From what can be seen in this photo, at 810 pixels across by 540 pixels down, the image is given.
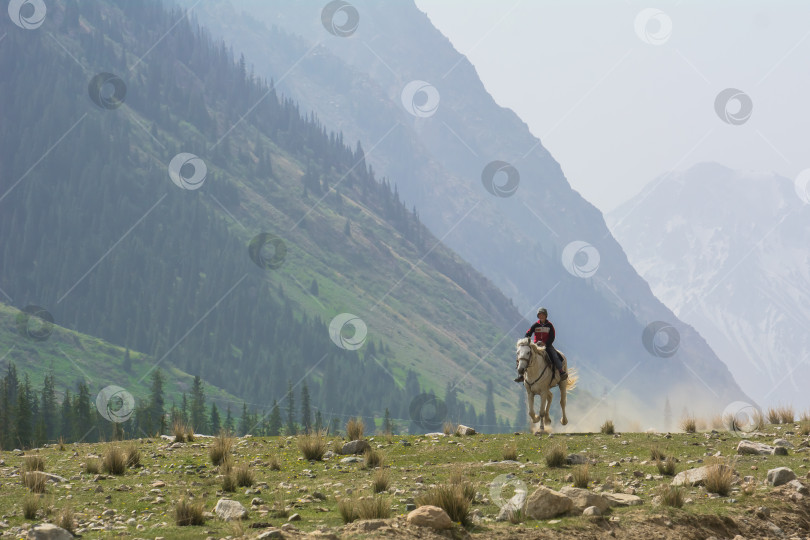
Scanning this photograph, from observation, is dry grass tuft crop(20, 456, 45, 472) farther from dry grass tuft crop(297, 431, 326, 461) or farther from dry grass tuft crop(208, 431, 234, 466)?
dry grass tuft crop(297, 431, 326, 461)

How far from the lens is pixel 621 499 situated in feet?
57.0

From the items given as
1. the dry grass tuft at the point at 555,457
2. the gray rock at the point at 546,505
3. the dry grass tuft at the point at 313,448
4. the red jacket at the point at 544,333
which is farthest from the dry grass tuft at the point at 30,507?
the red jacket at the point at 544,333

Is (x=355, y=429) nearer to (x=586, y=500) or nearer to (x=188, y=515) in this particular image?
(x=188, y=515)

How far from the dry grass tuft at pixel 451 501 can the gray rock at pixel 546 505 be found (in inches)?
47.5

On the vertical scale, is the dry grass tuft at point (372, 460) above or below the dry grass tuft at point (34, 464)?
below

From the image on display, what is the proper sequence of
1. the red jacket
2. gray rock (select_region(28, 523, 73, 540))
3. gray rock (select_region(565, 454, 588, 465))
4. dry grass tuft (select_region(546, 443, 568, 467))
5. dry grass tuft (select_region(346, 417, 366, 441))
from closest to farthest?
1. gray rock (select_region(28, 523, 73, 540))
2. dry grass tuft (select_region(546, 443, 568, 467))
3. gray rock (select_region(565, 454, 588, 465))
4. dry grass tuft (select_region(346, 417, 366, 441))
5. the red jacket

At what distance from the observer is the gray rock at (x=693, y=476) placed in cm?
1897

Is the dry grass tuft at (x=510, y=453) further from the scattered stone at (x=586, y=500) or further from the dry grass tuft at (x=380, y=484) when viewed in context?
the scattered stone at (x=586, y=500)

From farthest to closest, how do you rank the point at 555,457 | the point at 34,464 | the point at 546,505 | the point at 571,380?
the point at 571,380
the point at 34,464
the point at 555,457
the point at 546,505

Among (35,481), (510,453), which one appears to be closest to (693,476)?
(510,453)

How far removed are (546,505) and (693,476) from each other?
15.8ft

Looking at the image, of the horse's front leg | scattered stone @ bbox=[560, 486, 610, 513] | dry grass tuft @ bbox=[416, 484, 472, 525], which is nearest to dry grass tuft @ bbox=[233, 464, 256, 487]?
dry grass tuft @ bbox=[416, 484, 472, 525]

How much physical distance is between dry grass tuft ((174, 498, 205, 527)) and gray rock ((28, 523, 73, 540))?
6.48 ft

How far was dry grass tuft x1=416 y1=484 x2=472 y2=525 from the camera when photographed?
1595cm
